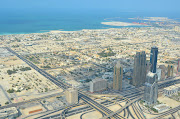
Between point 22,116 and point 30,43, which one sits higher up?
point 30,43

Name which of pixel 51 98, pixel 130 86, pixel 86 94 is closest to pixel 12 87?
pixel 51 98

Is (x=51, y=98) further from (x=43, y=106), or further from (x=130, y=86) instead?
(x=130, y=86)

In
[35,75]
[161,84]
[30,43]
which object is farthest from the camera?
[30,43]

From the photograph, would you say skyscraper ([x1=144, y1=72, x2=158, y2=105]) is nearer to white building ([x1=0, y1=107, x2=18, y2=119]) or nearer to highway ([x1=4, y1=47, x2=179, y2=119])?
highway ([x1=4, y1=47, x2=179, y2=119])

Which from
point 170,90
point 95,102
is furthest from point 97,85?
point 170,90

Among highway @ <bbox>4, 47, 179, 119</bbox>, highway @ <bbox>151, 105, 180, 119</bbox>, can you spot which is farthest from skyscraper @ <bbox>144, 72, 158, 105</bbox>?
highway @ <bbox>151, 105, 180, 119</bbox>

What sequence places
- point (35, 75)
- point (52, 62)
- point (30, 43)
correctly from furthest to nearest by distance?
point (30, 43)
point (52, 62)
point (35, 75)

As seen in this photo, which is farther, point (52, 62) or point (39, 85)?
point (52, 62)

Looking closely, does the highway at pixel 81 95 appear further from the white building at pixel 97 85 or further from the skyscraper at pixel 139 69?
the skyscraper at pixel 139 69
